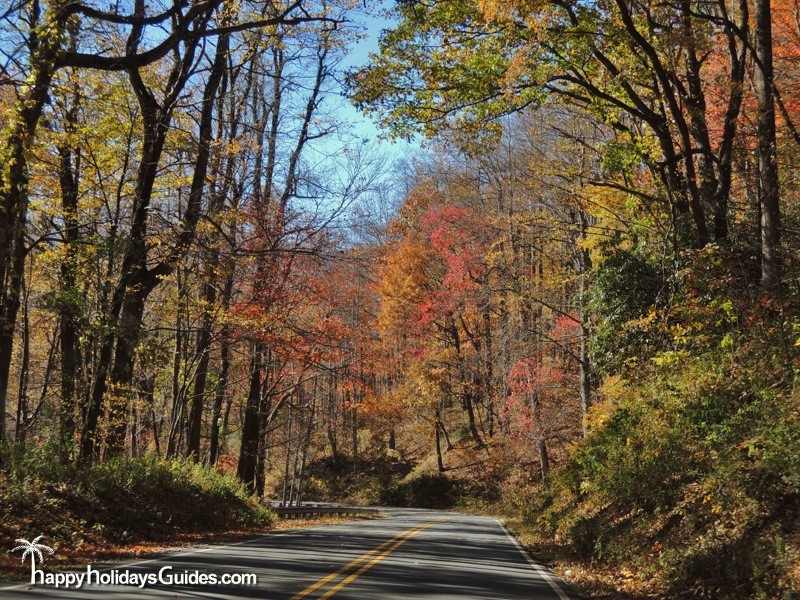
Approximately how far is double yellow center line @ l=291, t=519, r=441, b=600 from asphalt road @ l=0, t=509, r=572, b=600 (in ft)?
0.04

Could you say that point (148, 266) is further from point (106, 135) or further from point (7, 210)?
point (7, 210)

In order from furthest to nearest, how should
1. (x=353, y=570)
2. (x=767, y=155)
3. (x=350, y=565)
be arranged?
1. (x=767, y=155)
2. (x=350, y=565)
3. (x=353, y=570)

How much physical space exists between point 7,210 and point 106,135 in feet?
21.4

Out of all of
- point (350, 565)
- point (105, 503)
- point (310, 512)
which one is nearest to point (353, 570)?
point (350, 565)

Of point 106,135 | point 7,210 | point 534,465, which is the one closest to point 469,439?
point 534,465

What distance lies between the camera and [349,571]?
10.6m

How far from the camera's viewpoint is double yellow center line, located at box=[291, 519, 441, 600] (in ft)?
27.9

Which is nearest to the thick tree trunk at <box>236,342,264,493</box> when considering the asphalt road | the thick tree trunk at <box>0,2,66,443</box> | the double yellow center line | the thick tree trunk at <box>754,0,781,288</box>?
the asphalt road

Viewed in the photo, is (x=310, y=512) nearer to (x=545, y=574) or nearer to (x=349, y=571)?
(x=545, y=574)

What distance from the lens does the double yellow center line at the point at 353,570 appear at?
8.51 meters

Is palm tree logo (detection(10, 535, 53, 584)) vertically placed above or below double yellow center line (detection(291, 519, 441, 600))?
above

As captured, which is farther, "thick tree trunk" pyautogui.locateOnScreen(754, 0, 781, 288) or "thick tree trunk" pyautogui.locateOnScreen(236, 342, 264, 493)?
"thick tree trunk" pyautogui.locateOnScreen(236, 342, 264, 493)

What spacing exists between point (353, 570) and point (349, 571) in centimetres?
15

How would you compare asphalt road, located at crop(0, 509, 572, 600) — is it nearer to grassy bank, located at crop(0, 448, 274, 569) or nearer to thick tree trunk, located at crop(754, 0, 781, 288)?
grassy bank, located at crop(0, 448, 274, 569)
